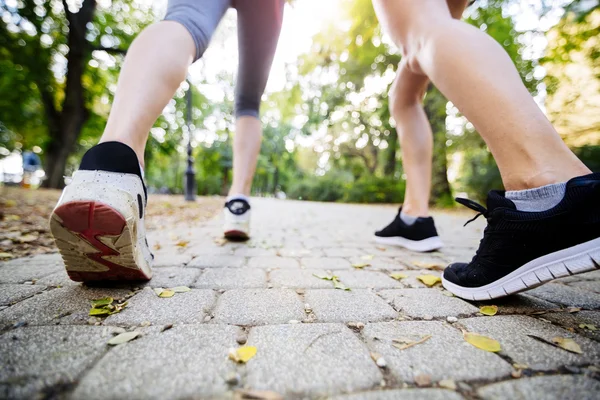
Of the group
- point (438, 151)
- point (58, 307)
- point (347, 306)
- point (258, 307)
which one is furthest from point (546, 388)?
point (438, 151)

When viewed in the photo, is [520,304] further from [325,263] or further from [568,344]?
[325,263]

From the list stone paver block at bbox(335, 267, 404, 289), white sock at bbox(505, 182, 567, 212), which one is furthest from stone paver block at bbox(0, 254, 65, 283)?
white sock at bbox(505, 182, 567, 212)

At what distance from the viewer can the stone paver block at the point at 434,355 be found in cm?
57

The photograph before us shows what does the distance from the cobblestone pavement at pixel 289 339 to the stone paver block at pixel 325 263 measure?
0.71ft

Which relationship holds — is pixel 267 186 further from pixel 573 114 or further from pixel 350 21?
pixel 350 21

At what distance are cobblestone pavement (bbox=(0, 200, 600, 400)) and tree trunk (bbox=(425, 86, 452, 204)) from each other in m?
8.51

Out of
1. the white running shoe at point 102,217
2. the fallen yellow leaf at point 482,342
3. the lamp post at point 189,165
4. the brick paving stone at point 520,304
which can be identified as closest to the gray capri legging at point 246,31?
the white running shoe at point 102,217

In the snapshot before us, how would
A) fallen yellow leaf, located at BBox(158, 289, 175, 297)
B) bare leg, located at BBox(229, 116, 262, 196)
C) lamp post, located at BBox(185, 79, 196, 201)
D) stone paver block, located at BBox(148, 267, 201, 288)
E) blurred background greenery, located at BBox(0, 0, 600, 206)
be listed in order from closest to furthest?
fallen yellow leaf, located at BBox(158, 289, 175, 297) < stone paver block, located at BBox(148, 267, 201, 288) < bare leg, located at BBox(229, 116, 262, 196) < blurred background greenery, located at BBox(0, 0, 600, 206) < lamp post, located at BBox(185, 79, 196, 201)

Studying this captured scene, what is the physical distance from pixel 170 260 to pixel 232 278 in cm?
48

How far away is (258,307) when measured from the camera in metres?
0.89

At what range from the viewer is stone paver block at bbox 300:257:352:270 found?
4.83 feet

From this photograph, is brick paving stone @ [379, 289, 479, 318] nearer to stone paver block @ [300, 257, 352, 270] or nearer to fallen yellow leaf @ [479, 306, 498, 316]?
fallen yellow leaf @ [479, 306, 498, 316]

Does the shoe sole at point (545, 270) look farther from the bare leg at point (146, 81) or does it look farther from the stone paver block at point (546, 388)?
the bare leg at point (146, 81)

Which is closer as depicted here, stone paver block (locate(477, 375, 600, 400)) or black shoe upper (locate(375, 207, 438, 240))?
stone paver block (locate(477, 375, 600, 400))
